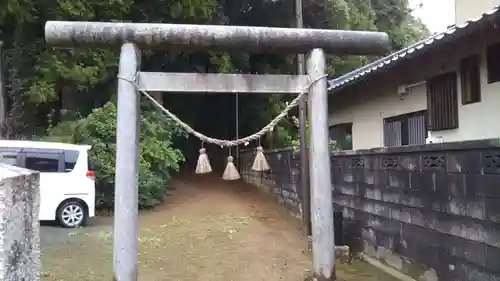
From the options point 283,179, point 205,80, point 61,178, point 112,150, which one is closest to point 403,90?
point 283,179

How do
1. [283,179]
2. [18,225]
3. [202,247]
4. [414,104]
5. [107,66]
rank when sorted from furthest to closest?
[107,66], [283,179], [414,104], [202,247], [18,225]

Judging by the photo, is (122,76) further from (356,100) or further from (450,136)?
(356,100)

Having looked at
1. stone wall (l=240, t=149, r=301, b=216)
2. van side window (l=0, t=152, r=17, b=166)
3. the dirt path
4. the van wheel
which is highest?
van side window (l=0, t=152, r=17, b=166)

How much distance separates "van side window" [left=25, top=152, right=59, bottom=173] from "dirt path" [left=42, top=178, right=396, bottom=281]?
157cm

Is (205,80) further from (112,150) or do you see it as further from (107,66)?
(107,66)

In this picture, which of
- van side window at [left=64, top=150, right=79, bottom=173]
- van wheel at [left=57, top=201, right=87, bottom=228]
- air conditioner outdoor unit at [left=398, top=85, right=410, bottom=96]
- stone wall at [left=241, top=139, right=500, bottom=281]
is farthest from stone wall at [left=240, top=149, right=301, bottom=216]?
van side window at [left=64, top=150, right=79, bottom=173]

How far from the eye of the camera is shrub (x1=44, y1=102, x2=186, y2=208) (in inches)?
536

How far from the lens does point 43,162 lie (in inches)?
432

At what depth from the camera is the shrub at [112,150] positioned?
13625 millimetres

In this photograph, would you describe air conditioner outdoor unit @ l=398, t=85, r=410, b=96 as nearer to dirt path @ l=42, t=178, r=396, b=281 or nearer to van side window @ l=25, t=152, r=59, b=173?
dirt path @ l=42, t=178, r=396, b=281

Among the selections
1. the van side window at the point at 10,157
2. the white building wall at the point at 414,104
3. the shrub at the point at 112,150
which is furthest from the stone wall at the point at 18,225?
the shrub at the point at 112,150

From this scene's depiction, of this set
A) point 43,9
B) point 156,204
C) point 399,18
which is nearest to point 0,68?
point 43,9

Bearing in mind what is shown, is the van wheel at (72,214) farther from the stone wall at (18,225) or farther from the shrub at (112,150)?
the stone wall at (18,225)

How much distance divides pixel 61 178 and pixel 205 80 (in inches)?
256
